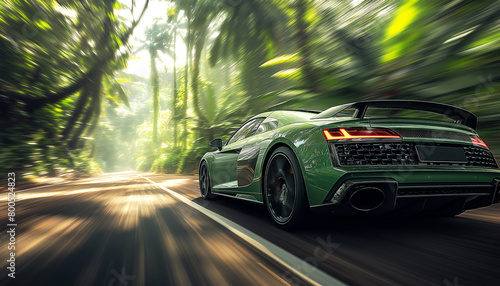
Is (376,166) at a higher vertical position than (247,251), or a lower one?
higher

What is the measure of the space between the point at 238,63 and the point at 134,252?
10562 mm

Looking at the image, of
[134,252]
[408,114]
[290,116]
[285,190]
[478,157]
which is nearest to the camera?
[134,252]

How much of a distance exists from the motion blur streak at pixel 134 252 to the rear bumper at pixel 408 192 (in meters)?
0.70

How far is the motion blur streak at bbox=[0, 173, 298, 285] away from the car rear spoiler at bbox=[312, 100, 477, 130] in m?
1.35

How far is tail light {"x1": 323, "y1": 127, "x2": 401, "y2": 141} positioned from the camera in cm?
242

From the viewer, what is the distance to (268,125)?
12.6 feet

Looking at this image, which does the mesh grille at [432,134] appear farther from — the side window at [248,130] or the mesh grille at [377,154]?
the side window at [248,130]

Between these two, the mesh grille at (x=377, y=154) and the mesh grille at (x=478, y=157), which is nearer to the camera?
the mesh grille at (x=377, y=154)

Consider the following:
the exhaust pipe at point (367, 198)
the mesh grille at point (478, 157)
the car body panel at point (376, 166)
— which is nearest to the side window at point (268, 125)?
the car body panel at point (376, 166)

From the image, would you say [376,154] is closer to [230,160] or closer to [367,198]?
[367,198]

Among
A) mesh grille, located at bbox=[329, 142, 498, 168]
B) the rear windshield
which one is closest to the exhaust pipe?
mesh grille, located at bbox=[329, 142, 498, 168]

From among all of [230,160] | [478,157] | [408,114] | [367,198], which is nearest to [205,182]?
[230,160]

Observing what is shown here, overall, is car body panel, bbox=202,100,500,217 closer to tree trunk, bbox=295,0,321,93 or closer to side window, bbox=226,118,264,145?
side window, bbox=226,118,264,145

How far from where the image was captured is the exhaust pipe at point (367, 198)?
2307mm
